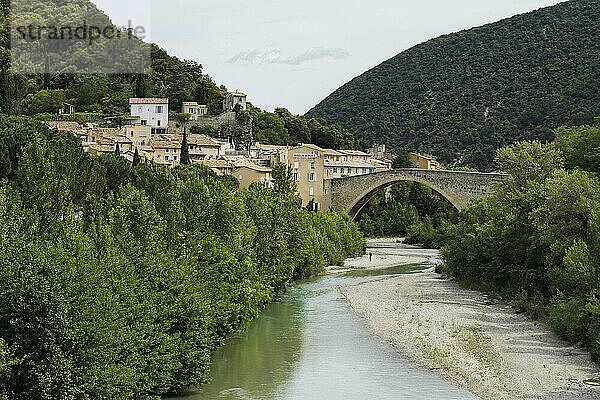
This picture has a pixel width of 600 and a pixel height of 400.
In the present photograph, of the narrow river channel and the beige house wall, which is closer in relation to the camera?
the narrow river channel

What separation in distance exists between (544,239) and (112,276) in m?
20.9

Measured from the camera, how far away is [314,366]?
27203mm

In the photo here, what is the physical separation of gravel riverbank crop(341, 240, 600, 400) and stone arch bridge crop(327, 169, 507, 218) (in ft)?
91.1

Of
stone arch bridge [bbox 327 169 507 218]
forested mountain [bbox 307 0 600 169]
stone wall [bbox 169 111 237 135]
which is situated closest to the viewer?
stone arch bridge [bbox 327 169 507 218]

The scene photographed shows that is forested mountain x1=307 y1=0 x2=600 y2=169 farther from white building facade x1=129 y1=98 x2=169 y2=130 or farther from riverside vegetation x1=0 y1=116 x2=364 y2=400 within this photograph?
riverside vegetation x1=0 y1=116 x2=364 y2=400

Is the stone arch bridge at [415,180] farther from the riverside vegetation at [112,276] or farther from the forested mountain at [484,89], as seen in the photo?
the riverside vegetation at [112,276]

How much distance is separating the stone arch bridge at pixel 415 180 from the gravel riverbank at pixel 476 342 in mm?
27765

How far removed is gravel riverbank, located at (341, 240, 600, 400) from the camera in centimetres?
2448

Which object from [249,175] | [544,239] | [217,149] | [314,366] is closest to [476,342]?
[544,239]

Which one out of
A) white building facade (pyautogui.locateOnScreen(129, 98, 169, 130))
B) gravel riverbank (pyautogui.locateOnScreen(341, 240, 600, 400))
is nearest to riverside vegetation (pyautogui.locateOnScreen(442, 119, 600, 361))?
gravel riverbank (pyautogui.locateOnScreen(341, 240, 600, 400))

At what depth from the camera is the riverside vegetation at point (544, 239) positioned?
97.9 feet

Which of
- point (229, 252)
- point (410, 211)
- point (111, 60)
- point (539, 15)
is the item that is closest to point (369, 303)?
point (229, 252)

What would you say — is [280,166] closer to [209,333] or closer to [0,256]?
[209,333]

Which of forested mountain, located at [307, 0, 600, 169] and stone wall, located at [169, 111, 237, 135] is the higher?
forested mountain, located at [307, 0, 600, 169]
